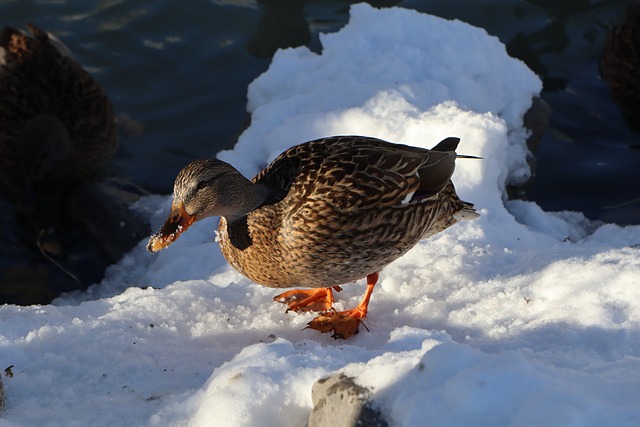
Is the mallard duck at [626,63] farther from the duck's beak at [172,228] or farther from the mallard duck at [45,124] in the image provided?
the duck's beak at [172,228]

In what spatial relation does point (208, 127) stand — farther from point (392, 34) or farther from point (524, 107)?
point (524, 107)

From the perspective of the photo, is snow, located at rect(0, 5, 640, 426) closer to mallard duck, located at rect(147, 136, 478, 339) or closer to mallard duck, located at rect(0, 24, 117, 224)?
mallard duck, located at rect(147, 136, 478, 339)

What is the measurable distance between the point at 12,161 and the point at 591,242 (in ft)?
14.4

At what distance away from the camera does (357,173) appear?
3.64 m

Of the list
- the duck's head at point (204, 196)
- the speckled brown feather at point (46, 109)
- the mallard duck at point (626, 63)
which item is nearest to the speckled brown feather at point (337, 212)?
the duck's head at point (204, 196)

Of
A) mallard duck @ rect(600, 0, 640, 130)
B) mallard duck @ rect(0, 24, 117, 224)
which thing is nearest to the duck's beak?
mallard duck @ rect(0, 24, 117, 224)

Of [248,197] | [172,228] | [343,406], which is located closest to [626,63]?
[248,197]

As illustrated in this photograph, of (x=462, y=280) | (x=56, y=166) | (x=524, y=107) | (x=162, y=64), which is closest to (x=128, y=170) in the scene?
(x=56, y=166)

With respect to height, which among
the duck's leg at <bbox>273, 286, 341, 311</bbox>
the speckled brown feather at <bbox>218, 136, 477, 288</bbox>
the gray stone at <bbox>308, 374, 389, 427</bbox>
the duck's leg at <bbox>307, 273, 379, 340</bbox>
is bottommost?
the duck's leg at <bbox>273, 286, 341, 311</bbox>

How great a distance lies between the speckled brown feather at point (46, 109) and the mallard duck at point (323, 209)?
119 inches

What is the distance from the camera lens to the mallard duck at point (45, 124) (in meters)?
6.21

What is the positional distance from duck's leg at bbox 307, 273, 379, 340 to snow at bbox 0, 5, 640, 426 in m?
0.05

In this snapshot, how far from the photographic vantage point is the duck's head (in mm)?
3500

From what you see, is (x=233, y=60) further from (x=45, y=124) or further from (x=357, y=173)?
(x=357, y=173)
